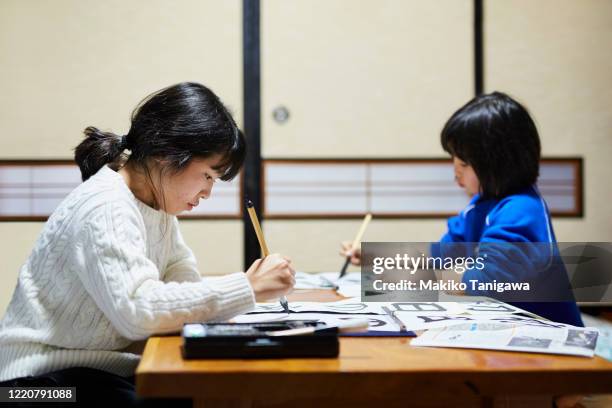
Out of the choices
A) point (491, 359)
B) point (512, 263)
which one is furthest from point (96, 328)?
point (512, 263)

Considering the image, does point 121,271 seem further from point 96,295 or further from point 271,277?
point 271,277

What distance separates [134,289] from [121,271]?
0.04 metres

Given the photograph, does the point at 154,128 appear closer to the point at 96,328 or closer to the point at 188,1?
the point at 96,328

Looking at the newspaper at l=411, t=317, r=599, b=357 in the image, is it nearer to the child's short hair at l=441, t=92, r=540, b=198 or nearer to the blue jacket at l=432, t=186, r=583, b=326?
the blue jacket at l=432, t=186, r=583, b=326

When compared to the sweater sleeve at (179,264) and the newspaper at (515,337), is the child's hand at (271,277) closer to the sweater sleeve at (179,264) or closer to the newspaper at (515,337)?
the newspaper at (515,337)

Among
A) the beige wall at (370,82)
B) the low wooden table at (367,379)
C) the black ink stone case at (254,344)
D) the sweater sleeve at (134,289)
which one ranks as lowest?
the low wooden table at (367,379)

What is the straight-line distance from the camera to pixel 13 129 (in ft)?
10.8

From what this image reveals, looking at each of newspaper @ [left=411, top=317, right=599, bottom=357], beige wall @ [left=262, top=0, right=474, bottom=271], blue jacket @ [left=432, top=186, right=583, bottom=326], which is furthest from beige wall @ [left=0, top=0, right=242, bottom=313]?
newspaper @ [left=411, top=317, right=599, bottom=357]

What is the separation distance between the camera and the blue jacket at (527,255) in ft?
5.57

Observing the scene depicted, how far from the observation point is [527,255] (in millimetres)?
1708

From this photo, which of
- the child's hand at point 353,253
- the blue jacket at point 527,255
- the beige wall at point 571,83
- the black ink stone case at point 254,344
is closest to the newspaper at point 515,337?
the black ink stone case at point 254,344

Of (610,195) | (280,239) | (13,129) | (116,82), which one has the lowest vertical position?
(280,239)

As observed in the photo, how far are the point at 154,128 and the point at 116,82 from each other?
225 cm

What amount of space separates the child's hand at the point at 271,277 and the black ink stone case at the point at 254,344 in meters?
0.21
